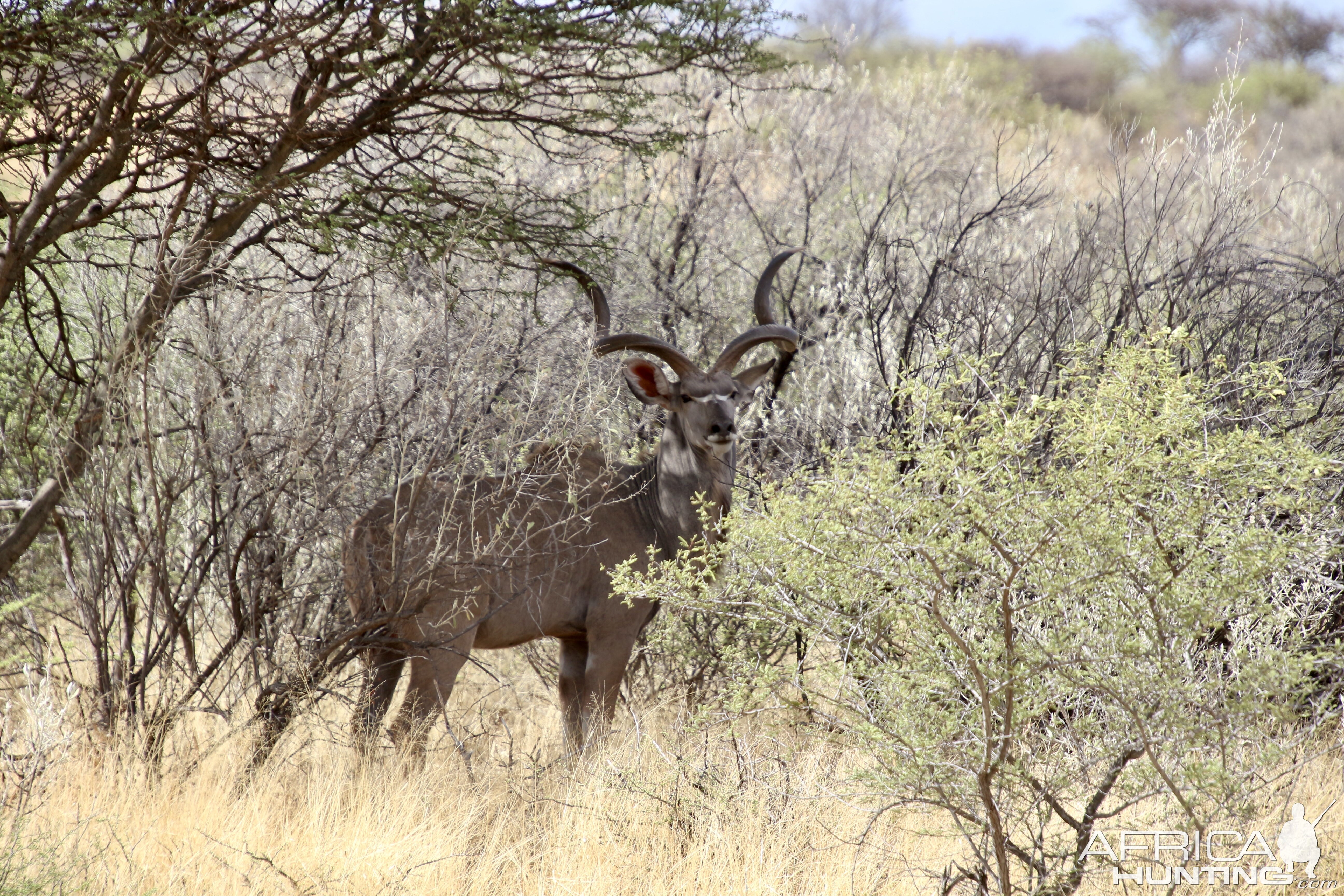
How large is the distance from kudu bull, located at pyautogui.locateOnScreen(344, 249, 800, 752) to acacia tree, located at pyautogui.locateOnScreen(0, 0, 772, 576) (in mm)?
922

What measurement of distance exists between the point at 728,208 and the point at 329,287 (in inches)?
276

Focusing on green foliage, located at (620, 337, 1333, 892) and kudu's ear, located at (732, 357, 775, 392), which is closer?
green foliage, located at (620, 337, 1333, 892)

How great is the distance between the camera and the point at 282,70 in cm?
593

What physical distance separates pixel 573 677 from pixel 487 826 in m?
1.50

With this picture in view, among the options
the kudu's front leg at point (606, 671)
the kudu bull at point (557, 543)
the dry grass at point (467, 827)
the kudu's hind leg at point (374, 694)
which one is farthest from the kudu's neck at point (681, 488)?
the kudu's hind leg at point (374, 694)

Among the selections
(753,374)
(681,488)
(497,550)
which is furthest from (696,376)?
(497,550)

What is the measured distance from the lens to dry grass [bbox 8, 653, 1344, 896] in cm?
428

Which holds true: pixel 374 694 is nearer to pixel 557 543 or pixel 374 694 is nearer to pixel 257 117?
pixel 557 543

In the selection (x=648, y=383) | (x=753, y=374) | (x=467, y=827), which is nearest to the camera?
(x=467, y=827)

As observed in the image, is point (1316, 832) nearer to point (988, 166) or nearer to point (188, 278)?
point (188, 278)

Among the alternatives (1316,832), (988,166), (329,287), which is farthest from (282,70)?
(988,166)

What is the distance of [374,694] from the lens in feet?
19.1
